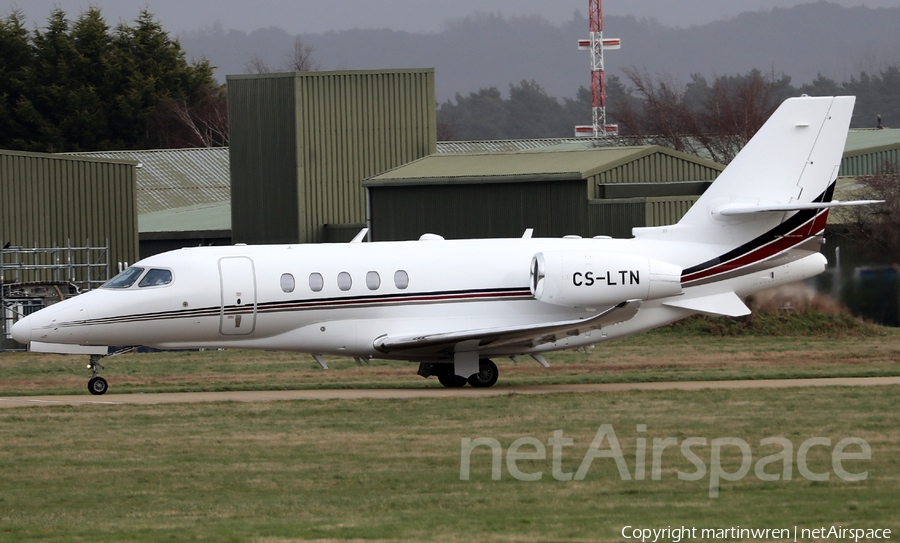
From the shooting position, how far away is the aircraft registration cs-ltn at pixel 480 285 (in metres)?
21.8

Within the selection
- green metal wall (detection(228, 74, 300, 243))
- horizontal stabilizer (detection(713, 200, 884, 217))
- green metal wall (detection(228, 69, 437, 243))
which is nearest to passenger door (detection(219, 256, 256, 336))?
horizontal stabilizer (detection(713, 200, 884, 217))

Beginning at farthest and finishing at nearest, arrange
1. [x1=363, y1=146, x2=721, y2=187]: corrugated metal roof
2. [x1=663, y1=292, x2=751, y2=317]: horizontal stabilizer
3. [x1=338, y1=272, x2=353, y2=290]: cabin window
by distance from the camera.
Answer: [x1=363, y1=146, x2=721, y2=187]: corrugated metal roof < [x1=663, y1=292, x2=751, y2=317]: horizontal stabilizer < [x1=338, y1=272, x2=353, y2=290]: cabin window

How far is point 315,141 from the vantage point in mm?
42719

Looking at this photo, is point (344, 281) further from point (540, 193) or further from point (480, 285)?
point (540, 193)

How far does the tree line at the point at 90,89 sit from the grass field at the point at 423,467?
5792 cm

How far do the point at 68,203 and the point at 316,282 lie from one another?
20.4 metres

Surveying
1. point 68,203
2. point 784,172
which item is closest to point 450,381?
point 784,172

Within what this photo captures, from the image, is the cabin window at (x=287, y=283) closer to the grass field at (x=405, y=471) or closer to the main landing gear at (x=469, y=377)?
the grass field at (x=405, y=471)

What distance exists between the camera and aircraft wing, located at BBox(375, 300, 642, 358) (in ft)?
70.1

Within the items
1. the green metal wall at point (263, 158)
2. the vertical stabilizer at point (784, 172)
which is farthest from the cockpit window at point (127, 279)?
the green metal wall at point (263, 158)

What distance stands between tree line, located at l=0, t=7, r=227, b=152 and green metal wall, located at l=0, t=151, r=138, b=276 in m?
38.5

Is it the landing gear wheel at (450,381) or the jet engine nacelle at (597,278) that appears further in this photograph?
the landing gear wheel at (450,381)

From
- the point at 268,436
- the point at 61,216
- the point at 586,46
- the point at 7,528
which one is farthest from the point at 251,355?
the point at 586,46

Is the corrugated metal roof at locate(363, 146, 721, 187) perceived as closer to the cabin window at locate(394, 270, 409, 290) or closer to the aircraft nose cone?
the cabin window at locate(394, 270, 409, 290)
